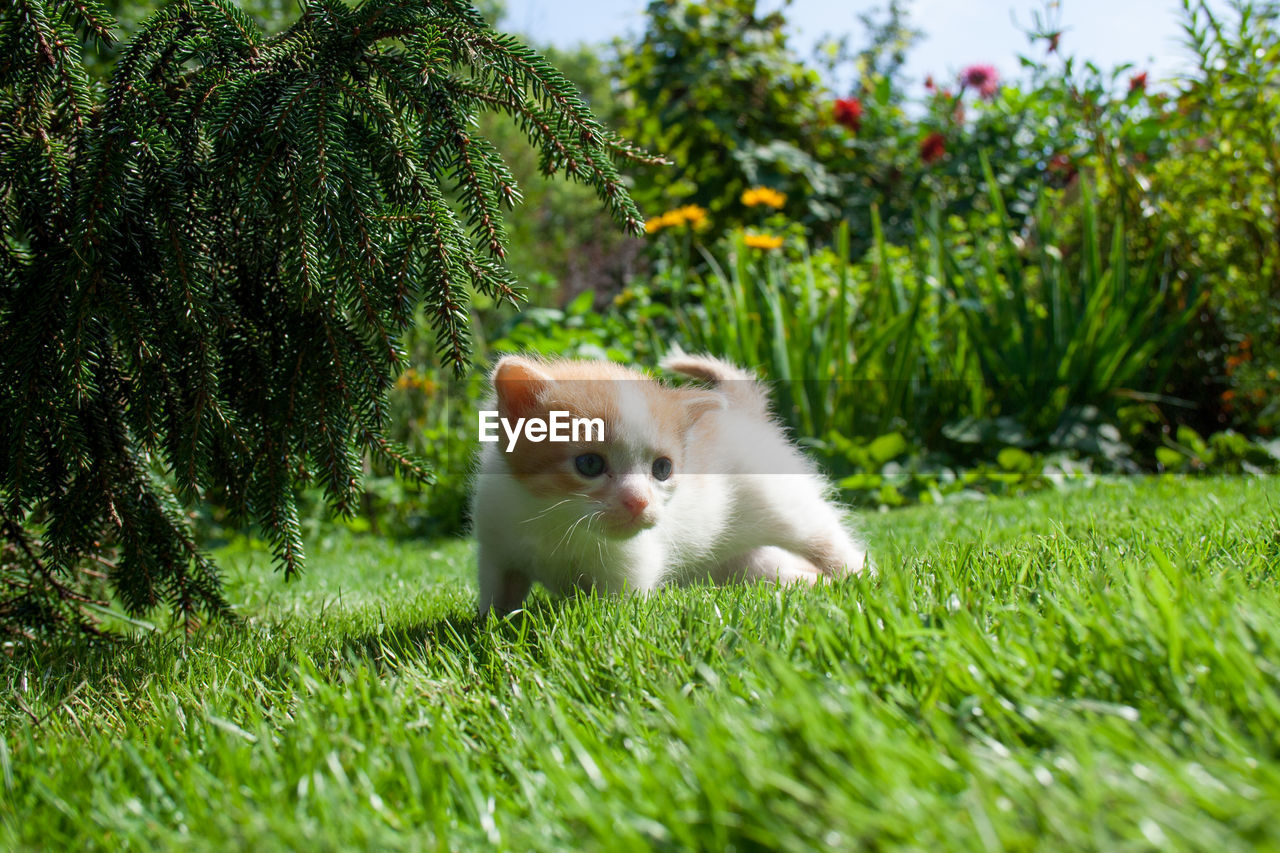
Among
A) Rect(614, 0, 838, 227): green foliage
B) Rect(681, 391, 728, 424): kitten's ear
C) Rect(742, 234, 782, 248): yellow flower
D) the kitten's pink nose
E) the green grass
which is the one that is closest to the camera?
the green grass

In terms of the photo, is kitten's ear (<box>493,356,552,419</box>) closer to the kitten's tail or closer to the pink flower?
the kitten's tail

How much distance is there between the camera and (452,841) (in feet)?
2.86

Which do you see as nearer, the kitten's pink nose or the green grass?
the green grass

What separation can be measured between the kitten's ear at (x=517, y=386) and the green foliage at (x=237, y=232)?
143mm

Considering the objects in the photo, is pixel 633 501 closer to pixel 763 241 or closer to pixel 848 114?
pixel 763 241

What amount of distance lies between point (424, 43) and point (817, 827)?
1582mm

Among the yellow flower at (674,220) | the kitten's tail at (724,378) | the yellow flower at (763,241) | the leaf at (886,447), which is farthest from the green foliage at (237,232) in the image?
the yellow flower at (674,220)

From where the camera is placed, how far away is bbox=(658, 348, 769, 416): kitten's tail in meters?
2.24

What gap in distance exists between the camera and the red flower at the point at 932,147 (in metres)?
6.03

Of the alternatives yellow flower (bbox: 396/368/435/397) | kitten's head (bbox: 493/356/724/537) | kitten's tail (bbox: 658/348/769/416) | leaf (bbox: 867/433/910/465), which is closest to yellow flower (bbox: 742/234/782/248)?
leaf (bbox: 867/433/910/465)

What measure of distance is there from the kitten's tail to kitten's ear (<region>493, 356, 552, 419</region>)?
478 mm

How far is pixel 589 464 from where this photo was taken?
1.78 meters

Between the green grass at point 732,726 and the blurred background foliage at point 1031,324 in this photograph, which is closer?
the green grass at point 732,726

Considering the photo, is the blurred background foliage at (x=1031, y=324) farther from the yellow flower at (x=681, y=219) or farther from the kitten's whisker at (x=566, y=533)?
the kitten's whisker at (x=566, y=533)
